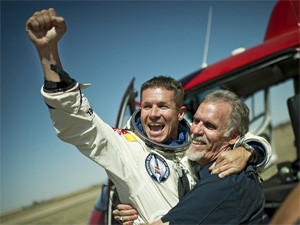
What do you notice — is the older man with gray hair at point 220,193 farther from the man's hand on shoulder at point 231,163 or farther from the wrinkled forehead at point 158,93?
the wrinkled forehead at point 158,93

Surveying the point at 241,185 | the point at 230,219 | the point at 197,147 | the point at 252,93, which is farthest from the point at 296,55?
the point at 252,93

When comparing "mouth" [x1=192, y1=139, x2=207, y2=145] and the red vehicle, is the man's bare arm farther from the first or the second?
the red vehicle

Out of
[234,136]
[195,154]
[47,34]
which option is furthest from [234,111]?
[47,34]

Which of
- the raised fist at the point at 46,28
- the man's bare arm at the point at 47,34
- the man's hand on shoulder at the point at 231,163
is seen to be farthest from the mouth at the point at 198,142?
the raised fist at the point at 46,28

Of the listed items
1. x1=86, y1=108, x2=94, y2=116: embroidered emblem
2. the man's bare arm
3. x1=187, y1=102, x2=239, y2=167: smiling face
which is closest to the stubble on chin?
x1=187, y1=102, x2=239, y2=167: smiling face

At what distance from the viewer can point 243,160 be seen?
1.64 meters

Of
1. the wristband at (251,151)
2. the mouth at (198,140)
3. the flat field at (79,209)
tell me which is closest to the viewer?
the wristband at (251,151)

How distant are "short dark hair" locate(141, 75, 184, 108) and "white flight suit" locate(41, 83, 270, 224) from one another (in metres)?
0.50

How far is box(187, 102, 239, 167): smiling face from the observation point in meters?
1.87

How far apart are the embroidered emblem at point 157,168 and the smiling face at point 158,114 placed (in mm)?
288

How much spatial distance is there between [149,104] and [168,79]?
0.32 m

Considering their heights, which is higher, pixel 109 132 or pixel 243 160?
pixel 109 132

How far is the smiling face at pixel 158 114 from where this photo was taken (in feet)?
7.38

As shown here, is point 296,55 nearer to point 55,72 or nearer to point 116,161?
point 116,161
